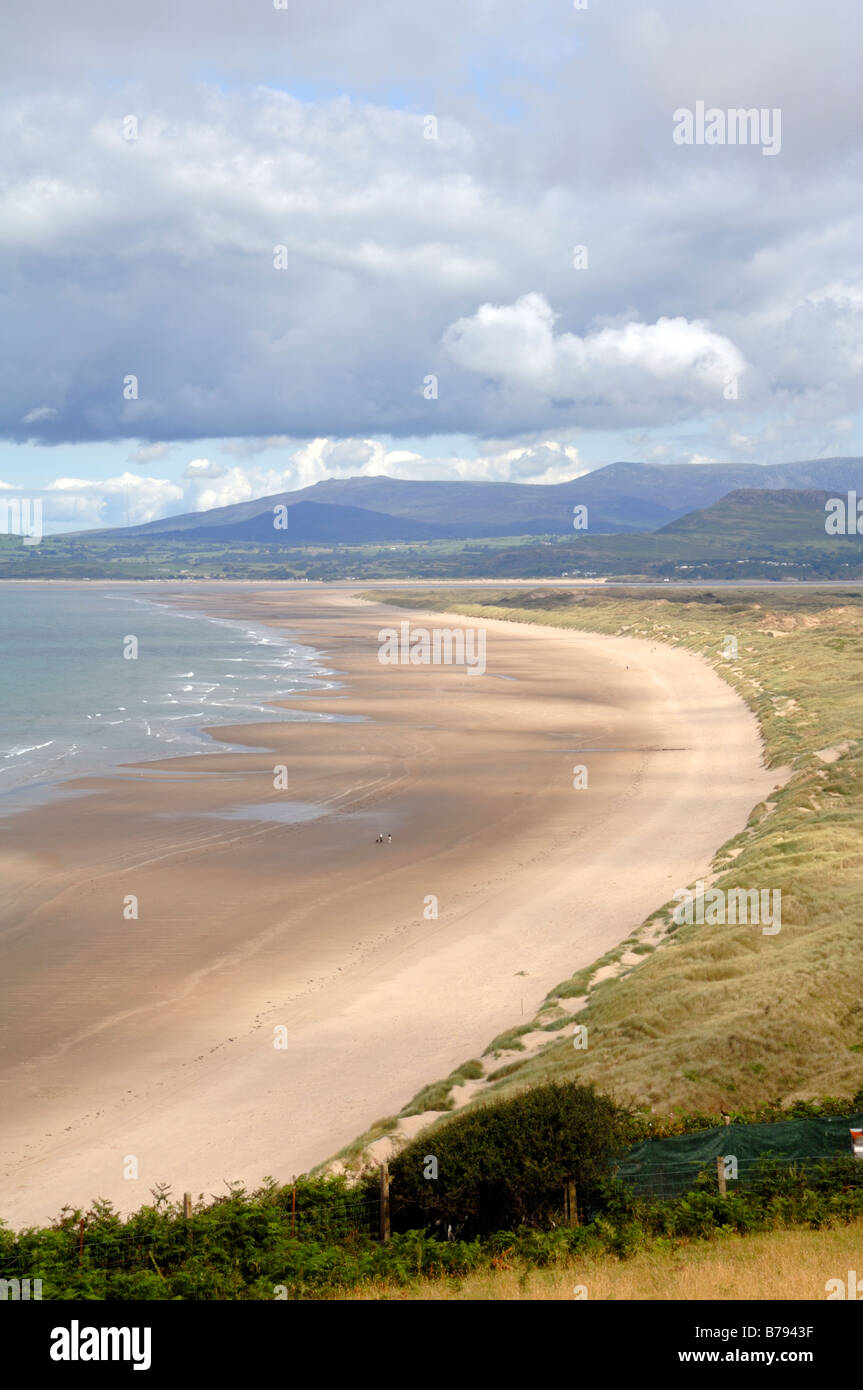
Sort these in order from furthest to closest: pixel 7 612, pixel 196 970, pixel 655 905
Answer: pixel 7 612 < pixel 655 905 < pixel 196 970

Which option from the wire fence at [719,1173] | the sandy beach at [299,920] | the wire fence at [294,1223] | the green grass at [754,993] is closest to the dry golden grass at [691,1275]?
the wire fence at [719,1173]

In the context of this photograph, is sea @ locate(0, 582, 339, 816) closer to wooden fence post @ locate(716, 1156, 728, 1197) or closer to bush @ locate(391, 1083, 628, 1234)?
bush @ locate(391, 1083, 628, 1234)

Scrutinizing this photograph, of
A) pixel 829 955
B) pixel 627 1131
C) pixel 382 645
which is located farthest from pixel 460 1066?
pixel 382 645

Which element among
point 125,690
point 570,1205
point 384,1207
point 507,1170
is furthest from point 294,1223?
point 125,690

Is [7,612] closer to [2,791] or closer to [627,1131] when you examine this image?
[2,791]

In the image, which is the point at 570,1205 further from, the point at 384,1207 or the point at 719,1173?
the point at 384,1207

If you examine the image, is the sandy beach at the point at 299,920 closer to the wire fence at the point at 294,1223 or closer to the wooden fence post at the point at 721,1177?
the wire fence at the point at 294,1223
